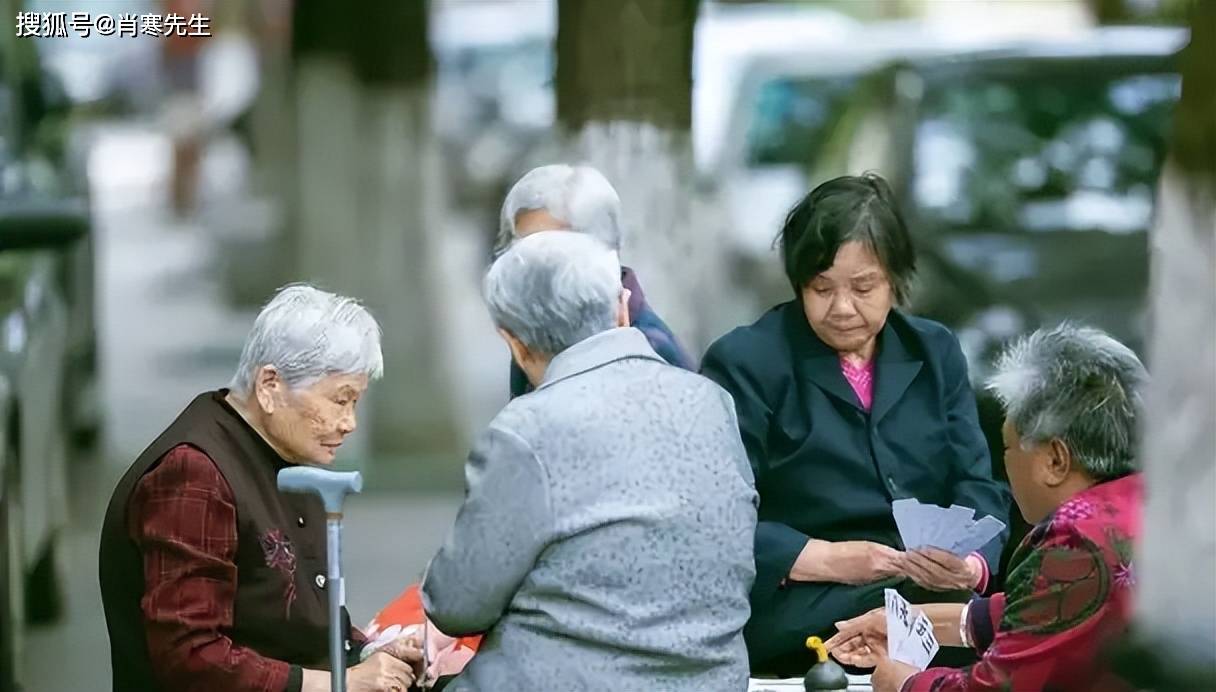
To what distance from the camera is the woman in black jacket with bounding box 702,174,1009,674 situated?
3939 millimetres

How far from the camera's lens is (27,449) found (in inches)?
225

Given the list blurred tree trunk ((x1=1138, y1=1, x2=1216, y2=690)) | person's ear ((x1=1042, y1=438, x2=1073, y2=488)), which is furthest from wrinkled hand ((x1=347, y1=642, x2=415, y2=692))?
blurred tree trunk ((x1=1138, y1=1, x2=1216, y2=690))

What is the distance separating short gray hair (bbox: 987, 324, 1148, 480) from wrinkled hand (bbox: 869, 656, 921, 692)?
488mm

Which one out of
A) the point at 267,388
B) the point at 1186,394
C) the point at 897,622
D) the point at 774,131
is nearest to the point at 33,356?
the point at 267,388

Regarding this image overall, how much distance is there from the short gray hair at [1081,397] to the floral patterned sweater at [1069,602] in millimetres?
66

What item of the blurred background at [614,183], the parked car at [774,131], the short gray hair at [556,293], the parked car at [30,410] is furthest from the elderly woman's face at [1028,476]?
the parked car at [774,131]

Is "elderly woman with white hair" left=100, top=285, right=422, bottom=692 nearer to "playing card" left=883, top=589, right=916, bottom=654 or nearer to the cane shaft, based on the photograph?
the cane shaft

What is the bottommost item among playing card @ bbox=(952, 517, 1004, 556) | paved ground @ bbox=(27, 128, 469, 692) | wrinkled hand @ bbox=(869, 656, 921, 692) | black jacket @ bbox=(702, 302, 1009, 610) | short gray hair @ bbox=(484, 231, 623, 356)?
paved ground @ bbox=(27, 128, 469, 692)

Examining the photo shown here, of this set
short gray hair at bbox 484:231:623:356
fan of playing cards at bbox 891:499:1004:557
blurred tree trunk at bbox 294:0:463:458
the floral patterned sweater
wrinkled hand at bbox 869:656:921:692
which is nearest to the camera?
short gray hair at bbox 484:231:623:356

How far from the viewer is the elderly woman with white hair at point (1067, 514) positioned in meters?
3.38

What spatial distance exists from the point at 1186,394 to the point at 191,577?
188 cm

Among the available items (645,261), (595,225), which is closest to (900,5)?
(645,261)

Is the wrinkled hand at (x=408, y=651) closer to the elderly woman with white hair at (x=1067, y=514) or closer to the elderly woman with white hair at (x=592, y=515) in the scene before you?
the elderly woman with white hair at (x=592, y=515)

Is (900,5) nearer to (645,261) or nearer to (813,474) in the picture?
(645,261)
